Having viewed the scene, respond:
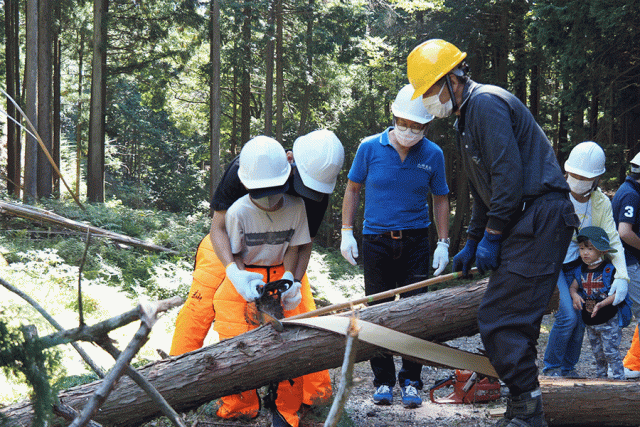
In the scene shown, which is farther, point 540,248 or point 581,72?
point 581,72

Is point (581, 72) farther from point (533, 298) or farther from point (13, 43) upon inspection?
point (13, 43)

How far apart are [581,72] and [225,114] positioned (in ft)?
53.3

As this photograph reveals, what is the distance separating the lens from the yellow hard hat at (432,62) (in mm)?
2896

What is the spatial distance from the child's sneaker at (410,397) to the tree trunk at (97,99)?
13.9m

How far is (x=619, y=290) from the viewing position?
403 centimetres

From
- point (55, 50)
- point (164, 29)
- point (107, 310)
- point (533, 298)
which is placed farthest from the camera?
point (55, 50)

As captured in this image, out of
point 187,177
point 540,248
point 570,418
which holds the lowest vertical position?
point 187,177

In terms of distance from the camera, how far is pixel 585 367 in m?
5.92

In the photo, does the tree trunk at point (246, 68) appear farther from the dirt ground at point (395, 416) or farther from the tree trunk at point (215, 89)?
the dirt ground at point (395, 416)

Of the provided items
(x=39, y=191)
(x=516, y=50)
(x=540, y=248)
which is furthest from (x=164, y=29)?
(x=540, y=248)

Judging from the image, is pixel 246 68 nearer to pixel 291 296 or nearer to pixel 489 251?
pixel 291 296

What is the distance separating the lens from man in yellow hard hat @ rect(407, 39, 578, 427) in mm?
2709

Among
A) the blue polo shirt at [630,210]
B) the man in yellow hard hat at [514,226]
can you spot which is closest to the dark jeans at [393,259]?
the man in yellow hard hat at [514,226]

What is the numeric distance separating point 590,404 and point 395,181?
1.98 metres
